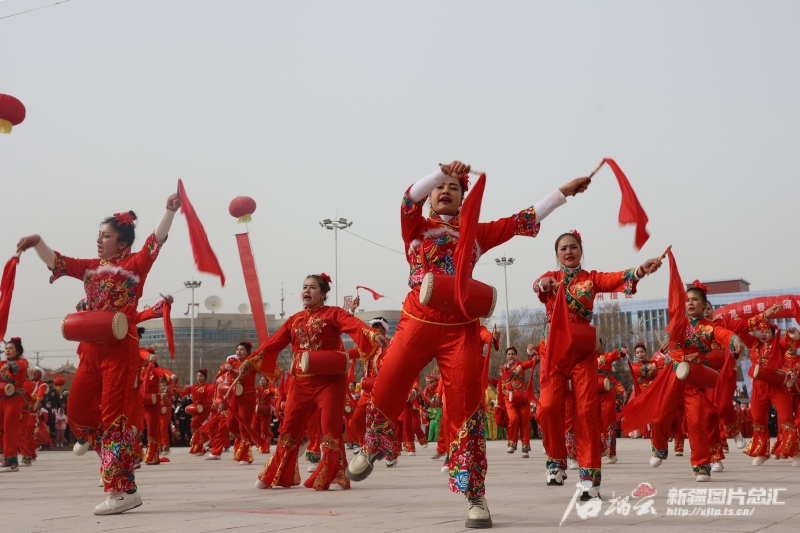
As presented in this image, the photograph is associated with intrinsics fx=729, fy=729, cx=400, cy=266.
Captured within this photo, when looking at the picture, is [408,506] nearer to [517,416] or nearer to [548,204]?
[548,204]

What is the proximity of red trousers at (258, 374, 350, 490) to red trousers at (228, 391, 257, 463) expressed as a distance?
15.0ft

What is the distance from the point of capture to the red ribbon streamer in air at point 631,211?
17.6ft

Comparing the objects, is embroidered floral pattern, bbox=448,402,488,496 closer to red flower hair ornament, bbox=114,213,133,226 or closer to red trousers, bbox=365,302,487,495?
red trousers, bbox=365,302,487,495

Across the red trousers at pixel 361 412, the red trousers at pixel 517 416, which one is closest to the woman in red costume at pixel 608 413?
the red trousers at pixel 517 416

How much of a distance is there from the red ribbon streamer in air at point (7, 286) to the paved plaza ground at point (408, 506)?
55.8 inches

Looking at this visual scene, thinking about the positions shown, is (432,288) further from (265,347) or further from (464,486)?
(265,347)

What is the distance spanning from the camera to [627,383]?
39469 millimetres

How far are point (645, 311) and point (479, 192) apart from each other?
3047 inches

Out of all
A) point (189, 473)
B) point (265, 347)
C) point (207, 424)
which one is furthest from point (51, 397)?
point (265, 347)

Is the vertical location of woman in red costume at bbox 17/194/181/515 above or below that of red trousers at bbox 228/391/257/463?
above

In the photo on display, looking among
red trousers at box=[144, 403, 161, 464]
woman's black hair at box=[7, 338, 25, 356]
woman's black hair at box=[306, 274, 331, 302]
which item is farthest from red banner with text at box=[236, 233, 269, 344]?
woman's black hair at box=[306, 274, 331, 302]

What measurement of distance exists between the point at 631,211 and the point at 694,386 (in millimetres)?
Result: 2690

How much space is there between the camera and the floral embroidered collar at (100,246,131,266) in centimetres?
562

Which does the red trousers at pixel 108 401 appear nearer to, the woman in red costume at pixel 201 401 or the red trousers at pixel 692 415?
the red trousers at pixel 692 415
